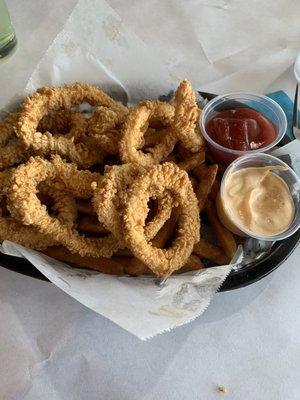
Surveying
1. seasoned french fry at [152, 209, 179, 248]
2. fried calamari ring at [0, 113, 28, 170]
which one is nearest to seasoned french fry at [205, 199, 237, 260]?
seasoned french fry at [152, 209, 179, 248]

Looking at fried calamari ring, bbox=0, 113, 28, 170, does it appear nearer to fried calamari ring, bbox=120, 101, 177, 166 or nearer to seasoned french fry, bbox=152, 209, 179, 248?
fried calamari ring, bbox=120, 101, 177, 166

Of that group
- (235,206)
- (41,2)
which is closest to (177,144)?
(235,206)

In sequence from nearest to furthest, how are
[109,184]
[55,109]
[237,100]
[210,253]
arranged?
[109,184] → [210,253] → [55,109] → [237,100]

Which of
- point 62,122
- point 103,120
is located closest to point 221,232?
point 103,120

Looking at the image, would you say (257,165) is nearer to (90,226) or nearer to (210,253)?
(210,253)

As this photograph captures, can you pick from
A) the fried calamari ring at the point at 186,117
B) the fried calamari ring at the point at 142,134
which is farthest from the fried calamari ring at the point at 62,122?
the fried calamari ring at the point at 186,117

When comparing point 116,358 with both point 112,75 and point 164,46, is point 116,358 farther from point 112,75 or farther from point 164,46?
point 164,46

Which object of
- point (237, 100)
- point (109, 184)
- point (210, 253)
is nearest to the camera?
point (109, 184)
